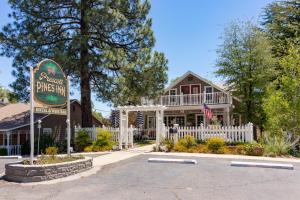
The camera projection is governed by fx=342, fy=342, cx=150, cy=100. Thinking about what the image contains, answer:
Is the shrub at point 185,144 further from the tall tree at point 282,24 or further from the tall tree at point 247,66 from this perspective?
the tall tree at point 282,24

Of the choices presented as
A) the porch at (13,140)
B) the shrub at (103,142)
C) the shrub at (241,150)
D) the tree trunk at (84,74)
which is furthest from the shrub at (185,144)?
the porch at (13,140)

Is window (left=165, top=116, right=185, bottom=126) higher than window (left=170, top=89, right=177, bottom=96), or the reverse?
window (left=170, top=89, right=177, bottom=96)

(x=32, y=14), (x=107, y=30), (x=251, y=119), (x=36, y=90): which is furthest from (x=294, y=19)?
(x=36, y=90)

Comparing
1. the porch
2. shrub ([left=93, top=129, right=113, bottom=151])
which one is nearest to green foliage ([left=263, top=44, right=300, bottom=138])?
shrub ([left=93, top=129, right=113, bottom=151])

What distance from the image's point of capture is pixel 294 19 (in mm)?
29297

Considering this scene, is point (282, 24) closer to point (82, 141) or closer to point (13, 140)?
point (82, 141)

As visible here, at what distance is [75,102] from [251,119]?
48.6 ft

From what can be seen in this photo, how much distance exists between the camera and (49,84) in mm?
12281

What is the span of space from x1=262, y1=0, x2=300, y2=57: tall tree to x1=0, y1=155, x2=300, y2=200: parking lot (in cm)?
1790

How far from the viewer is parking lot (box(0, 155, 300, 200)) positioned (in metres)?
8.52

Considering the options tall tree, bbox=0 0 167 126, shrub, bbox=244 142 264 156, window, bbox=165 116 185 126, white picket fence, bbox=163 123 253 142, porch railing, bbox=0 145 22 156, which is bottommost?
porch railing, bbox=0 145 22 156

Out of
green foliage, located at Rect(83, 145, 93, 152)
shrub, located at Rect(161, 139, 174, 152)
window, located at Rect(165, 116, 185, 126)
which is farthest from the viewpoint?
window, located at Rect(165, 116, 185, 126)

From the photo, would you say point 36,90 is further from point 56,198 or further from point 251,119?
point 251,119

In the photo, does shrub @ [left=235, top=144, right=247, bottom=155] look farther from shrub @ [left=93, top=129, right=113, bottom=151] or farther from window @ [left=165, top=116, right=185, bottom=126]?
window @ [left=165, top=116, right=185, bottom=126]
